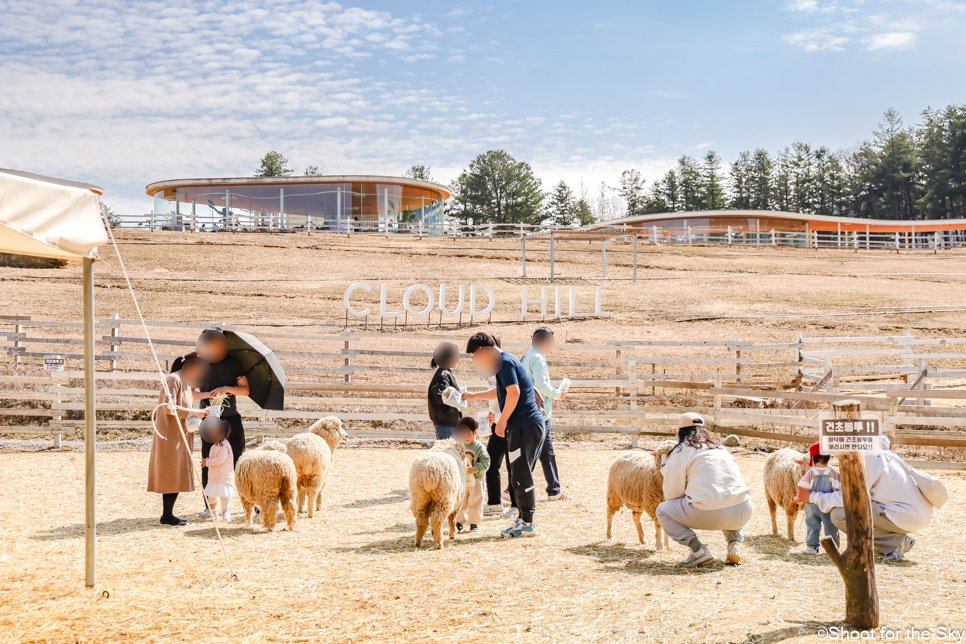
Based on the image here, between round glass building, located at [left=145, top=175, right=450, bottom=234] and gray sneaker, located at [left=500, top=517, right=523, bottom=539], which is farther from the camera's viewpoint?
round glass building, located at [left=145, top=175, right=450, bottom=234]

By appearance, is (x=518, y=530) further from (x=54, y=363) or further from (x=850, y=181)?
(x=850, y=181)

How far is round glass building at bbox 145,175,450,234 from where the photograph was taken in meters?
39.0

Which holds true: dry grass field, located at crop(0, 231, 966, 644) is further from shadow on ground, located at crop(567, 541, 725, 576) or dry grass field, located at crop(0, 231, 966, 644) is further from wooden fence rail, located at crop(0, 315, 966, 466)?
wooden fence rail, located at crop(0, 315, 966, 466)

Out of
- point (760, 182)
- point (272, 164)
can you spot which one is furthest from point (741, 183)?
point (272, 164)

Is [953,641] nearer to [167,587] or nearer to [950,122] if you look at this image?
[167,587]

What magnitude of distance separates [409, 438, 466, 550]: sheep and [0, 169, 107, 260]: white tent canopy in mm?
2738

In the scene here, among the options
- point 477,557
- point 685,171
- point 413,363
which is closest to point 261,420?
point 413,363

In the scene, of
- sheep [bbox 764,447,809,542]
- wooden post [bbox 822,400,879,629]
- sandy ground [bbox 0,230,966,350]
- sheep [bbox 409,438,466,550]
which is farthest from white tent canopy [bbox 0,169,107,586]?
sandy ground [bbox 0,230,966,350]

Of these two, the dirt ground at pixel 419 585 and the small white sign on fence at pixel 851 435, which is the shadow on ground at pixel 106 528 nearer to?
the dirt ground at pixel 419 585

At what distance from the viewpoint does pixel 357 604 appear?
14.4ft

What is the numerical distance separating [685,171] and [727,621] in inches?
2722

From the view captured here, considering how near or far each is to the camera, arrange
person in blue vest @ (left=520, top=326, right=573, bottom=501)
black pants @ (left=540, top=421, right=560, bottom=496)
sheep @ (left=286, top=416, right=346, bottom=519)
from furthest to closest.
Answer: black pants @ (left=540, top=421, right=560, bottom=496) < person in blue vest @ (left=520, top=326, right=573, bottom=501) < sheep @ (left=286, top=416, right=346, bottom=519)

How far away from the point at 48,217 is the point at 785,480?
5.65 metres

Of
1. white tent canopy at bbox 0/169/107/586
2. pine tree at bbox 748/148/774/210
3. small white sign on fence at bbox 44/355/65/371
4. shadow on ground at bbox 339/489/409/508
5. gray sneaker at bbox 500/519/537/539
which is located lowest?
shadow on ground at bbox 339/489/409/508
